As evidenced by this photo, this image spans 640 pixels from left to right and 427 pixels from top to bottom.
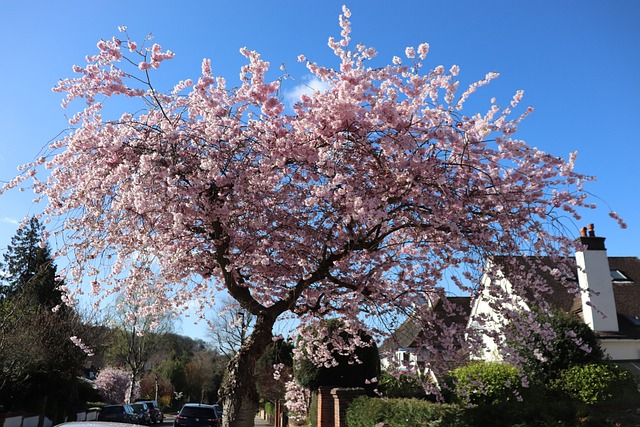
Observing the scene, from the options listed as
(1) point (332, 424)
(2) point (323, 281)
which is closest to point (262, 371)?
(1) point (332, 424)

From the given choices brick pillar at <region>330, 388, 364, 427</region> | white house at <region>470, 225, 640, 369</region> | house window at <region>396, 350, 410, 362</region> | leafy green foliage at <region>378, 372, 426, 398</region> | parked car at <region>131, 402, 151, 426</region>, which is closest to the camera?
house window at <region>396, 350, 410, 362</region>

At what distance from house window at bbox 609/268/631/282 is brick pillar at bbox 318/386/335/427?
14079mm

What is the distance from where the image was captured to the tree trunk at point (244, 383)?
306 inches

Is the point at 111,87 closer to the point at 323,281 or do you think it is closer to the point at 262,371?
the point at 323,281

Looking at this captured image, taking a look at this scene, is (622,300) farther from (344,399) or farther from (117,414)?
(117,414)

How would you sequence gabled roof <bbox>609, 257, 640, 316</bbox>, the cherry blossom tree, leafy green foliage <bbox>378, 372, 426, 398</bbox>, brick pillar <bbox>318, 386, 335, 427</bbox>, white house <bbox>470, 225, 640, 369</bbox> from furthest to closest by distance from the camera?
gabled roof <bbox>609, 257, 640, 316</bbox> → white house <bbox>470, 225, 640, 369</bbox> → leafy green foliage <bbox>378, 372, 426, 398</bbox> → brick pillar <bbox>318, 386, 335, 427</bbox> → the cherry blossom tree

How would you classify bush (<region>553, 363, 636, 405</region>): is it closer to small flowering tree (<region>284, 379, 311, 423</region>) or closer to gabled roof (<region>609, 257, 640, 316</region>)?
gabled roof (<region>609, 257, 640, 316</region>)

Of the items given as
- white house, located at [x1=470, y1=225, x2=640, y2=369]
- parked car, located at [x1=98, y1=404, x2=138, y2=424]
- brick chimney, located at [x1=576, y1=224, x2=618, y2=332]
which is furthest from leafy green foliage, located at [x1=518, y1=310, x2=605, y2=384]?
parked car, located at [x1=98, y1=404, x2=138, y2=424]

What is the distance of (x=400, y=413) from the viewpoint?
379 inches

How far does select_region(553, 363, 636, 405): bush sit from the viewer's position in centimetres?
1298

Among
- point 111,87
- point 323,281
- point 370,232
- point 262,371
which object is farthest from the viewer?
point 262,371

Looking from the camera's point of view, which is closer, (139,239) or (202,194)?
(202,194)

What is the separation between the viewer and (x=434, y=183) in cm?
662

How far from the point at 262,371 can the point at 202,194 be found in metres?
26.5
